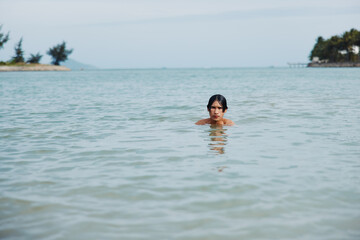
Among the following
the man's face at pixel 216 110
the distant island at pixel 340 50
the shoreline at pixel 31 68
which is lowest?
the man's face at pixel 216 110

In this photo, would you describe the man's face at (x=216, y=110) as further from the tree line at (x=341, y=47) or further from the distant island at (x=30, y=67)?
the tree line at (x=341, y=47)

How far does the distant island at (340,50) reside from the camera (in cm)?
13212

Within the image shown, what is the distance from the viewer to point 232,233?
3.98 m

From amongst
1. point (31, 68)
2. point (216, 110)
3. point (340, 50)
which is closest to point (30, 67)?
point (31, 68)

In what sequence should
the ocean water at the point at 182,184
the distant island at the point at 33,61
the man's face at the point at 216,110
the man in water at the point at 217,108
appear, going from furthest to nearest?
the distant island at the point at 33,61, the man's face at the point at 216,110, the man in water at the point at 217,108, the ocean water at the point at 182,184

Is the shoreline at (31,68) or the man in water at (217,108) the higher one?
the shoreline at (31,68)

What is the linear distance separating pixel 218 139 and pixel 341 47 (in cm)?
14125

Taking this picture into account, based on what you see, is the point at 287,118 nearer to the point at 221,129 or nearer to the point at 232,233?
the point at 221,129

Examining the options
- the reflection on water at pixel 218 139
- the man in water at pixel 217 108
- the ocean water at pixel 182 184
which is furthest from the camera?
the man in water at pixel 217 108

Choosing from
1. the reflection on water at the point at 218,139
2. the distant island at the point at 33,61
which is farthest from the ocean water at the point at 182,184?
the distant island at the point at 33,61

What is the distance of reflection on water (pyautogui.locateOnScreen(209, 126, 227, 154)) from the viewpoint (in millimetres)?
8209

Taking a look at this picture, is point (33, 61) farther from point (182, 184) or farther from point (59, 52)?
point (182, 184)

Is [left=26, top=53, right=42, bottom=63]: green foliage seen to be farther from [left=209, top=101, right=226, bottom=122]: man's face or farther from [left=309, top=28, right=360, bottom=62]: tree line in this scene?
[left=209, top=101, right=226, bottom=122]: man's face

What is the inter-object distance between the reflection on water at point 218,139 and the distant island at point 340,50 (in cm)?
13389
